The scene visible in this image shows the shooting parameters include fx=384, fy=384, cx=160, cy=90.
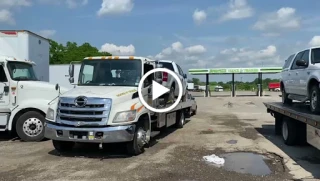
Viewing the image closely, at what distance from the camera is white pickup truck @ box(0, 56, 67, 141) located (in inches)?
→ 444

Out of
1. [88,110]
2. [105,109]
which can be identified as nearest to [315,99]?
[105,109]

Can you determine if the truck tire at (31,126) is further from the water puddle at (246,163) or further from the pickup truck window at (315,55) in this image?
the pickup truck window at (315,55)

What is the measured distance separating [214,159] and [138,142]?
71.6 inches

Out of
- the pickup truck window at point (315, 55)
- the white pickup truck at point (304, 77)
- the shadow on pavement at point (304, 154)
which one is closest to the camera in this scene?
the shadow on pavement at point (304, 154)

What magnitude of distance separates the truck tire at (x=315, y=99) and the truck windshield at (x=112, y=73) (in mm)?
4270

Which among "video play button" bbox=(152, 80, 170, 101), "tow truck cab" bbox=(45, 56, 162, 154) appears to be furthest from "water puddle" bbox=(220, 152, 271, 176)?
"video play button" bbox=(152, 80, 170, 101)

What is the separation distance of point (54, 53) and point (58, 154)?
195ft

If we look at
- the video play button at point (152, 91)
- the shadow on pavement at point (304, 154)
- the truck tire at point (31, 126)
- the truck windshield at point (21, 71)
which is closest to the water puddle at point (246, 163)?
the shadow on pavement at point (304, 154)

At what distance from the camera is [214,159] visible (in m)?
8.75

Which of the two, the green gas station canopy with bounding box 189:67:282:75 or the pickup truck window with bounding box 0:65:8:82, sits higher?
the green gas station canopy with bounding box 189:67:282:75

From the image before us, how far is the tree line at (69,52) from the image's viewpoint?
210 feet

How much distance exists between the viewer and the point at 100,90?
920 cm

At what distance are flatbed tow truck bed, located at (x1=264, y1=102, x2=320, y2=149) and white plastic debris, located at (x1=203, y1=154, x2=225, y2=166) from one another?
6.44ft

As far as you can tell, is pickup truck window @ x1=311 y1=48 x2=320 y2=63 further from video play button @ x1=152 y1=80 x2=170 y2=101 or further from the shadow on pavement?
video play button @ x1=152 y1=80 x2=170 y2=101
